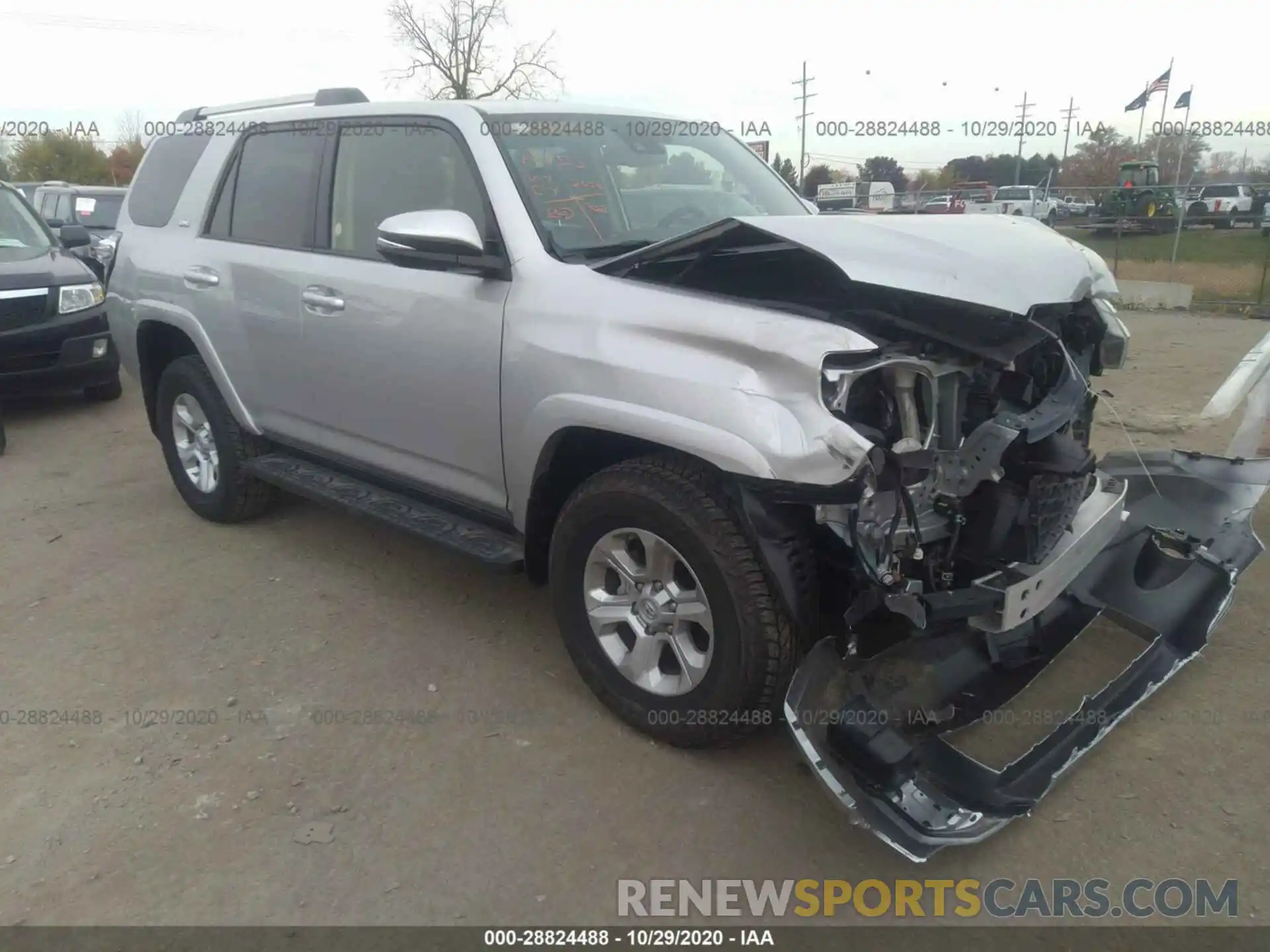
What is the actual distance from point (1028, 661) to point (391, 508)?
2.44 m

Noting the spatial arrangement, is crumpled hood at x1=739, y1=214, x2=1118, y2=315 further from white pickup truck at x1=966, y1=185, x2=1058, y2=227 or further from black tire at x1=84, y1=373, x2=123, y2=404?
white pickup truck at x1=966, y1=185, x2=1058, y2=227

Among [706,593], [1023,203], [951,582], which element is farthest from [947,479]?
[1023,203]

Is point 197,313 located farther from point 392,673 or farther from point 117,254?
point 392,673

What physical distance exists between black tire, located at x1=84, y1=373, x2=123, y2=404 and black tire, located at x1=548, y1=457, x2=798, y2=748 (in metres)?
6.54

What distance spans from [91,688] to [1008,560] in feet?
10.7

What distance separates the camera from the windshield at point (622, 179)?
3.35 meters

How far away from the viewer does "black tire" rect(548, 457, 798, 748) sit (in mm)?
2656

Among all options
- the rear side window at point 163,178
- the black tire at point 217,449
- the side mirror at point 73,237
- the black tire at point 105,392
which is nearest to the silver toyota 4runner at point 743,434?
the black tire at point 217,449

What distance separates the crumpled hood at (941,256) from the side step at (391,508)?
1.06 metres

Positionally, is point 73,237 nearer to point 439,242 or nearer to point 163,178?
point 163,178

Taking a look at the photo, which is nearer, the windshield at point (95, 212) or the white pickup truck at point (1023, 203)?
the windshield at point (95, 212)

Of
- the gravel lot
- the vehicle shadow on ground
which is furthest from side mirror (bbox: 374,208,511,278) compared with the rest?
the vehicle shadow on ground

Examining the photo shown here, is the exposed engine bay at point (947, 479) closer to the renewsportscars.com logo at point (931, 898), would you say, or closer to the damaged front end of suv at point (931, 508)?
the damaged front end of suv at point (931, 508)

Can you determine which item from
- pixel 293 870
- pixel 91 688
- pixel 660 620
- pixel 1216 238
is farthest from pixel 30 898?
pixel 1216 238
